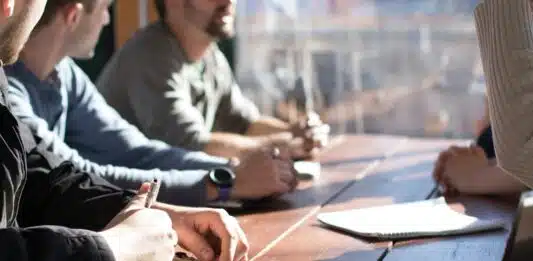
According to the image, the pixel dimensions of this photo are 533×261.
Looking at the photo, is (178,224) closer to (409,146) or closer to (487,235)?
(487,235)

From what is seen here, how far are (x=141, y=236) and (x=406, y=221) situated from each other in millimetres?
500

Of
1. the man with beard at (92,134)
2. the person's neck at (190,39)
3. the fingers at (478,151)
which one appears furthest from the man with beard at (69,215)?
the person's neck at (190,39)

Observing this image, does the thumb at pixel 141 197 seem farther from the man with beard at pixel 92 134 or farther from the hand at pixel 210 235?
the man with beard at pixel 92 134

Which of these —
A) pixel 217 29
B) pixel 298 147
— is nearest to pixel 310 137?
pixel 298 147

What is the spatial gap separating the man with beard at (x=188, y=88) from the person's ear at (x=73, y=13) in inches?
17.8

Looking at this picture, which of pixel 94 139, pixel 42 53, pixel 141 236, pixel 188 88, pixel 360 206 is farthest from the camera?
pixel 188 88

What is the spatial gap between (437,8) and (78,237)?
8.92 feet

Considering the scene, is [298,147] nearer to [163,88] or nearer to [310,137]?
[310,137]

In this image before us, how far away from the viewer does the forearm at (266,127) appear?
238 centimetres

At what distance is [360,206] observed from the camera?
1.51 m

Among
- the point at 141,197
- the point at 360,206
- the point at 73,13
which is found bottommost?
the point at 360,206

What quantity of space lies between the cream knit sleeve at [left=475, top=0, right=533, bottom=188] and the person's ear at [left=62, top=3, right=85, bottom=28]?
830mm

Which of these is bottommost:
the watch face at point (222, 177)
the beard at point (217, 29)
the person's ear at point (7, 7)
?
the watch face at point (222, 177)

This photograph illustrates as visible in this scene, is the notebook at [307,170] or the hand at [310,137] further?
the hand at [310,137]
